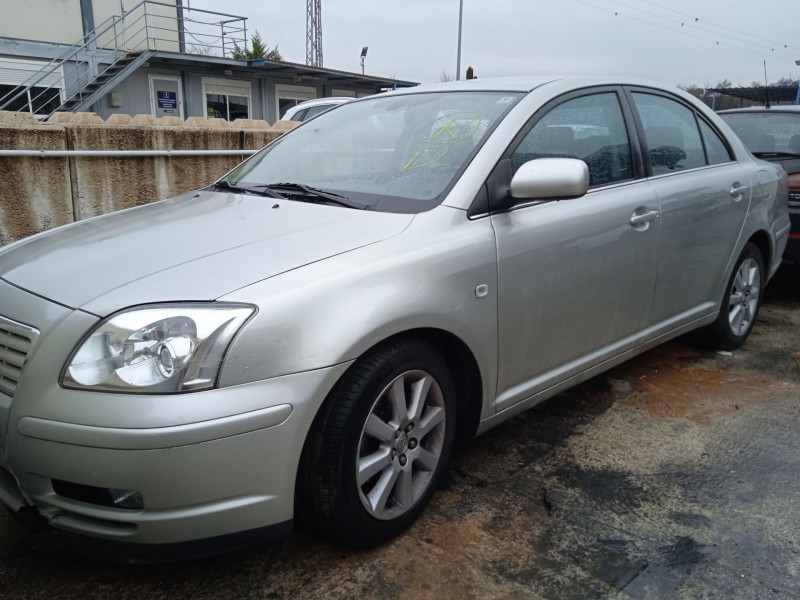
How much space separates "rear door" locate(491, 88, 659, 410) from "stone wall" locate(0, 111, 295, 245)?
12.6 ft

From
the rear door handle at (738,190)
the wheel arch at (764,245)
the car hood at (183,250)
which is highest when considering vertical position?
the rear door handle at (738,190)

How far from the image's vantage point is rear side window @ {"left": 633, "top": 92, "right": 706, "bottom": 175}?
11.6 ft

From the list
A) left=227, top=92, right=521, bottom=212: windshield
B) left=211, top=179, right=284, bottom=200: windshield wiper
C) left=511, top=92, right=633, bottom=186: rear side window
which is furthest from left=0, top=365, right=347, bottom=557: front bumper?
left=511, top=92, right=633, bottom=186: rear side window

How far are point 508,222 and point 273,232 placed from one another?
903 millimetres

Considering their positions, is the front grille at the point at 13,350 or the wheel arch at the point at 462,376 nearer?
the front grille at the point at 13,350

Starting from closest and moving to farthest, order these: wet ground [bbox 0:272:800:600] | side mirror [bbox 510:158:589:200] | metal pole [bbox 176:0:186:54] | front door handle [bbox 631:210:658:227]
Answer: wet ground [bbox 0:272:800:600] < side mirror [bbox 510:158:589:200] < front door handle [bbox 631:210:658:227] < metal pole [bbox 176:0:186:54]

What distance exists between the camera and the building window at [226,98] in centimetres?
2122

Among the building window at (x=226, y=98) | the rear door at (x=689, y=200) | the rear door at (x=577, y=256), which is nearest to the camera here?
the rear door at (x=577, y=256)

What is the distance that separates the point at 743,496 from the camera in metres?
2.72

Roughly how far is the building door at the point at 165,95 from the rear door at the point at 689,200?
58.6 feet

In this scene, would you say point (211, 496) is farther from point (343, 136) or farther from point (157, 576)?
point (343, 136)

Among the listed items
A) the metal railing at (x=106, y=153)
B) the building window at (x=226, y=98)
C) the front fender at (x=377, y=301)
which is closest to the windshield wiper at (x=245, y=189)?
the front fender at (x=377, y=301)

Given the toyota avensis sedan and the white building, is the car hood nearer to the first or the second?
the toyota avensis sedan

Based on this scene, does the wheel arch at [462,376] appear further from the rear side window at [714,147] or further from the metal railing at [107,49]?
the metal railing at [107,49]
